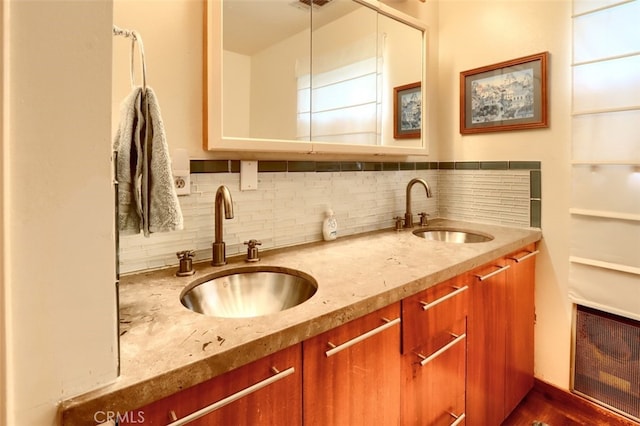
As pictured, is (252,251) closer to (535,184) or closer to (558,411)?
(535,184)

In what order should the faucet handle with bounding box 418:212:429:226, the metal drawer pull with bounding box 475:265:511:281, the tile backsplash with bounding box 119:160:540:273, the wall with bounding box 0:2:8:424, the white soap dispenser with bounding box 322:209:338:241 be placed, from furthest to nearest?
the faucet handle with bounding box 418:212:429:226 → the white soap dispenser with bounding box 322:209:338:241 → the metal drawer pull with bounding box 475:265:511:281 → the tile backsplash with bounding box 119:160:540:273 → the wall with bounding box 0:2:8:424

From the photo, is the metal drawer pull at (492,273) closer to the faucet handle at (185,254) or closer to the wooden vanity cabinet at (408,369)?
the wooden vanity cabinet at (408,369)

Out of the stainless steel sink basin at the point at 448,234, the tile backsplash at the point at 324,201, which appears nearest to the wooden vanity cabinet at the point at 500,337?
the stainless steel sink basin at the point at 448,234

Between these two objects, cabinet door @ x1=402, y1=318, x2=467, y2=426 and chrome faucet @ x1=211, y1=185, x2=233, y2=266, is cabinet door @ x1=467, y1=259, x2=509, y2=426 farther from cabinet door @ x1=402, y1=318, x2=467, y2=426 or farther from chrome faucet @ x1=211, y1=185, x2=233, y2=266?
chrome faucet @ x1=211, y1=185, x2=233, y2=266

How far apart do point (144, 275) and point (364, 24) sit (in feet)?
4.48

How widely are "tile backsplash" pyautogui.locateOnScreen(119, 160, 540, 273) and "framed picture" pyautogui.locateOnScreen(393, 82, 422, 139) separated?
0.56ft

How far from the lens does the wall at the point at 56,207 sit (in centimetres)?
43

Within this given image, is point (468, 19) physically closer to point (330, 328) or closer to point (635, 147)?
point (635, 147)

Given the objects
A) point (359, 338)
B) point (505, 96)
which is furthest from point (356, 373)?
point (505, 96)

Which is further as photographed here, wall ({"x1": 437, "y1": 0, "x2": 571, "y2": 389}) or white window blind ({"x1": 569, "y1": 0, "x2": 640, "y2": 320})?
wall ({"x1": 437, "y1": 0, "x2": 571, "y2": 389})

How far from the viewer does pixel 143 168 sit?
2.57 feet

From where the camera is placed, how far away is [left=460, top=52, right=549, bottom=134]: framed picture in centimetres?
165

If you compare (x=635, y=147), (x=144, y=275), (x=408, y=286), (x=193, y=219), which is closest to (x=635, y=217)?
(x=635, y=147)

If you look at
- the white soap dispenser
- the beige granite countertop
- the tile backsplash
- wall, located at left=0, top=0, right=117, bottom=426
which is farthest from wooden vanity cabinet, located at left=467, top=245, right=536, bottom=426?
wall, located at left=0, top=0, right=117, bottom=426
